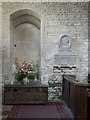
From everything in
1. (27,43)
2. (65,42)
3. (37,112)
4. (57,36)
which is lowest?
(37,112)

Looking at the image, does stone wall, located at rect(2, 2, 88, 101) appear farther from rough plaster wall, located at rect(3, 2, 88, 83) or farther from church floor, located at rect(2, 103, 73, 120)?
church floor, located at rect(2, 103, 73, 120)

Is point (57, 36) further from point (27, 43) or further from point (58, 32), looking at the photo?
point (27, 43)

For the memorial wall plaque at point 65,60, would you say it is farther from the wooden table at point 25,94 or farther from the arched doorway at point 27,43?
the arched doorway at point 27,43

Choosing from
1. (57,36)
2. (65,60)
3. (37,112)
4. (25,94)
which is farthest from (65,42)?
(37,112)

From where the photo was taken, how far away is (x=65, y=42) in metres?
9.80

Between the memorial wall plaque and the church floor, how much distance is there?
1.63 m

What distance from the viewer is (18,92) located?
905cm

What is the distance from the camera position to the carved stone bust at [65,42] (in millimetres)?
9797

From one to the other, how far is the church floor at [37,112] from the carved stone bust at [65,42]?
7.15 feet

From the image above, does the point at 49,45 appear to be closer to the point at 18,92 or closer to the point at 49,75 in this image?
the point at 49,75

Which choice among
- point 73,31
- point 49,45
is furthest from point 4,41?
point 73,31

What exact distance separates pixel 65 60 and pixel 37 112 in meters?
2.77

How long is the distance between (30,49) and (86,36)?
291 centimetres

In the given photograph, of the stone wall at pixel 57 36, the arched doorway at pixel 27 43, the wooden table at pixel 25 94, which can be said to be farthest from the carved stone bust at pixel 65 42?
the arched doorway at pixel 27 43
